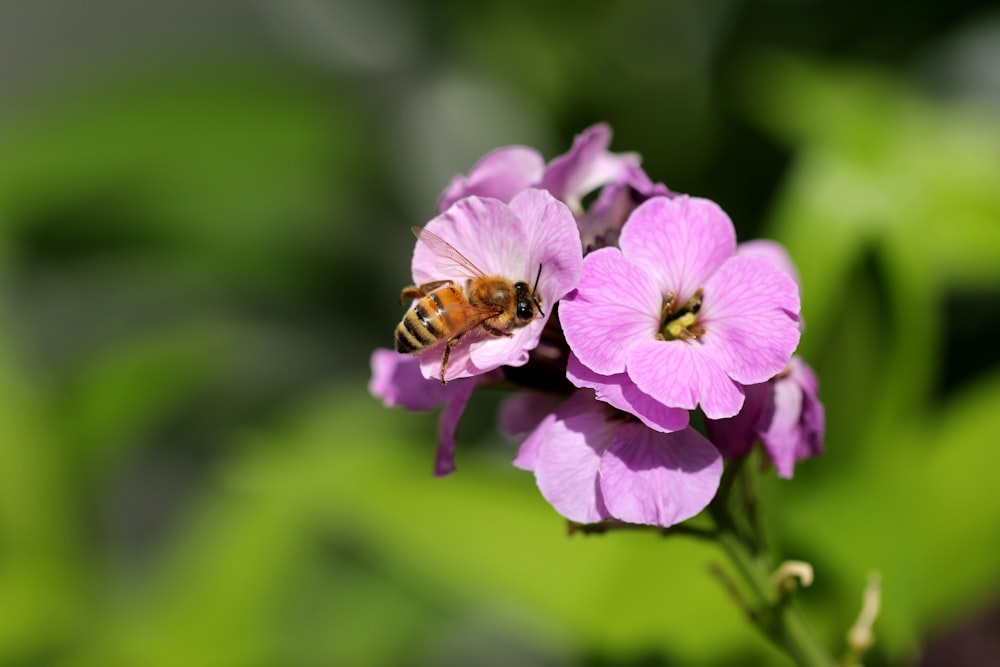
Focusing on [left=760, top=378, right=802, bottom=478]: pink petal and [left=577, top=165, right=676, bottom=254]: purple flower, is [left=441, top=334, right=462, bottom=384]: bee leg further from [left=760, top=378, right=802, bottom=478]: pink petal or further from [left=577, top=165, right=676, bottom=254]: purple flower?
[left=760, top=378, right=802, bottom=478]: pink petal

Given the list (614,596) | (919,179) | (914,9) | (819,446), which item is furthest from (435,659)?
(914,9)

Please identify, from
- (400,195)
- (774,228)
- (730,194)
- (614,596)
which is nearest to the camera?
(614,596)

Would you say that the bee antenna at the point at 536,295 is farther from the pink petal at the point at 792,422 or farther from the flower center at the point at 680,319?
the pink petal at the point at 792,422

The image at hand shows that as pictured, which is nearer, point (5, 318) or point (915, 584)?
point (915, 584)

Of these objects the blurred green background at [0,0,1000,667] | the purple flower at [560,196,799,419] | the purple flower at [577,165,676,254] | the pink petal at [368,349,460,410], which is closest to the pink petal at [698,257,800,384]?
the purple flower at [560,196,799,419]

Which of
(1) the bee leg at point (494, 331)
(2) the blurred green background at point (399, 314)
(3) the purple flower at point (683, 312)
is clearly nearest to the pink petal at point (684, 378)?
(3) the purple flower at point (683, 312)

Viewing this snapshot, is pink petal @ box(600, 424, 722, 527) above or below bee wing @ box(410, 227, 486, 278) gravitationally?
below

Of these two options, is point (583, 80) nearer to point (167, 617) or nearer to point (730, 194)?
point (730, 194)
